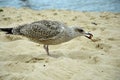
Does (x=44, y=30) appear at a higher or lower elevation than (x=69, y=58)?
higher

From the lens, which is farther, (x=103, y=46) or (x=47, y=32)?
(x=103, y=46)

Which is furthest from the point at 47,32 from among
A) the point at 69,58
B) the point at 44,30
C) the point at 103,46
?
the point at 103,46

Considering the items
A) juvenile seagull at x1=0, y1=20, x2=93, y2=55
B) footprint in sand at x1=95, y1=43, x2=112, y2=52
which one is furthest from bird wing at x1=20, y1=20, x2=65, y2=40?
footprint in sand at x1=95, y1=43, x2=112, y2=52

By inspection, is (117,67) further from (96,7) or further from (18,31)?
(96,7)

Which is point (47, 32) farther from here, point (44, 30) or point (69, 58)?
point (69, 58)

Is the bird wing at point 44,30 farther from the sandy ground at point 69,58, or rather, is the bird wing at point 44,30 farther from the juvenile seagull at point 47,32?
the sandy ground at point 69,58

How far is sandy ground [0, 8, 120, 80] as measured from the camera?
472 centimetres

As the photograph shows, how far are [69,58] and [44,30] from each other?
76cm

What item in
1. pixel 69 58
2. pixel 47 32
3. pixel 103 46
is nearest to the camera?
pixel 69 58

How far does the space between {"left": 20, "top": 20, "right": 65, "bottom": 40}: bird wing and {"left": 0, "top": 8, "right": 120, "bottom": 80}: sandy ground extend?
1.37 ft

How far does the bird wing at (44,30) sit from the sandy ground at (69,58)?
0.42 m

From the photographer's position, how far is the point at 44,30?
581cm

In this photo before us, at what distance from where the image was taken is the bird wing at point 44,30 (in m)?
5.76

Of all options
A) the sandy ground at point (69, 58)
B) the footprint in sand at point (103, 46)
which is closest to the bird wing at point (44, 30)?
the sandy ground at point (69, 58)
